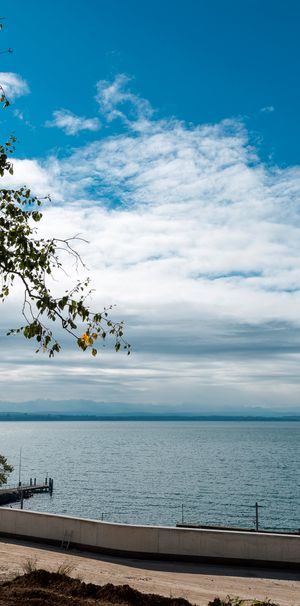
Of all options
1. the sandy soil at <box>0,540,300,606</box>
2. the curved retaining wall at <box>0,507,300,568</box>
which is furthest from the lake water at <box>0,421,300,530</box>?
the sandy soil at <box>0,540,300,606</box>

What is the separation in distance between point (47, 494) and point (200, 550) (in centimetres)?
8968

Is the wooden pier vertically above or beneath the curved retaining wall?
beneath

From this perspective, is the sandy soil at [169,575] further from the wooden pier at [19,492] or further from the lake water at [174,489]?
the wooden pier at [19,492]

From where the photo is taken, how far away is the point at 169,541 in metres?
15.5

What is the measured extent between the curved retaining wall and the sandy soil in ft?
0.99

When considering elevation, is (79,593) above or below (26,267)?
below

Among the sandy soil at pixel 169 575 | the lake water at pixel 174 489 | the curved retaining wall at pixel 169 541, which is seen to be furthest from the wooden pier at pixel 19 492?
the sandy soil at pixel 169 575

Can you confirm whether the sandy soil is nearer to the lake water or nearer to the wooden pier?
the lake water

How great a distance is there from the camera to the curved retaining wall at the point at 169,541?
48.9ft

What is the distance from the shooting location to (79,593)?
9.84m

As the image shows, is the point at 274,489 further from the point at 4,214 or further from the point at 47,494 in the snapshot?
the point at 4,214

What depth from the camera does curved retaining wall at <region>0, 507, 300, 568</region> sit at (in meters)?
14.9

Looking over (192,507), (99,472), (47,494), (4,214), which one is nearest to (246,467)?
(99,472)

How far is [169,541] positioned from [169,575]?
4.92 feet
